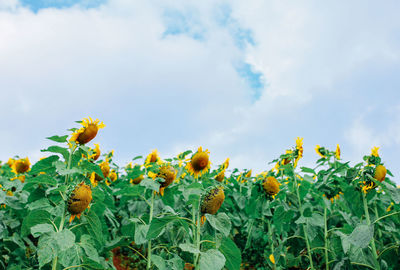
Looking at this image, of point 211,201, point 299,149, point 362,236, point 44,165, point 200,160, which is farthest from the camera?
point 299,149

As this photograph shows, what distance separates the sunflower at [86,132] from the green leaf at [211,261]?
1.29 m

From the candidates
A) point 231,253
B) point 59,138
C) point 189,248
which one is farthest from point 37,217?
point 231,253

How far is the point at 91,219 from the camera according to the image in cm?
245

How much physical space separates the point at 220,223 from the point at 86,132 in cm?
127

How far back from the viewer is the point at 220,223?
219 cm

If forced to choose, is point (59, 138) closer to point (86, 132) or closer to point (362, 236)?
point (86, 132)

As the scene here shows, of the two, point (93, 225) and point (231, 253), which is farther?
point (93, 225)

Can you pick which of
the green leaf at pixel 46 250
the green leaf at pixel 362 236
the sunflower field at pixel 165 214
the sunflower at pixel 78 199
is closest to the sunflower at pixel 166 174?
the sunflower field at pixel 165 214

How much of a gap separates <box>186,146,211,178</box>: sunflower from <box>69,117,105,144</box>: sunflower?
940mm

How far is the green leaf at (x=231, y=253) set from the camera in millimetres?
2266

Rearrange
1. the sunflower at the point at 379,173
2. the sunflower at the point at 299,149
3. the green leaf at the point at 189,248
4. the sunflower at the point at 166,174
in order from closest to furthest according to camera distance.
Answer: the green leaf at the point at 189,248, the sunflower at the point at 379,173, the sunflower at the point at 166,174, the sunflower at the point at 299,149

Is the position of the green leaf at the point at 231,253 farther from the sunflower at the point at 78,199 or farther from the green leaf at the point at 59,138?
the green leaf at the point at 59,138

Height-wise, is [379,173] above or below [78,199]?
above

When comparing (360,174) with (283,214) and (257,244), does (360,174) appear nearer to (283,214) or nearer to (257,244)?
(283,214)
